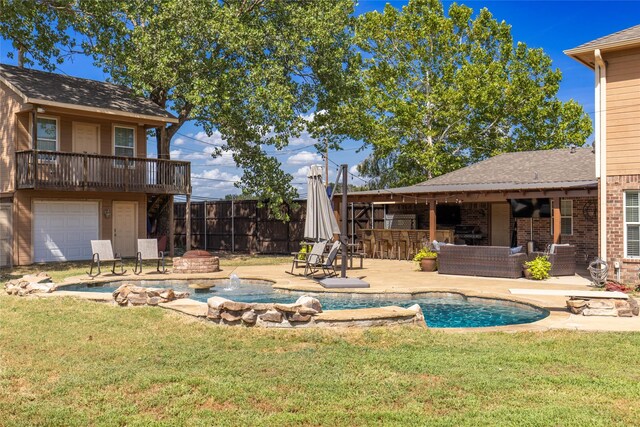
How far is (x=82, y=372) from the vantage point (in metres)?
5.12

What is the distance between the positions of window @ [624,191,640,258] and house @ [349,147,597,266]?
219 cm

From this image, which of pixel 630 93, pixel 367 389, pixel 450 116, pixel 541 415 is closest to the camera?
pixel 541 415

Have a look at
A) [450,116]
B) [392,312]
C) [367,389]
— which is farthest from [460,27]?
[367,389]

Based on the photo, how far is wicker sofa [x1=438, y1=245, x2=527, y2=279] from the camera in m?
13.7

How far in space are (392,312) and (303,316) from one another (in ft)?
3.78

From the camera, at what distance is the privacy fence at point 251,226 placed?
74.9 feet

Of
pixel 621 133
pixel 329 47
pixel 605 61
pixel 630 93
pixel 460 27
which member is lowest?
pixel 621 133

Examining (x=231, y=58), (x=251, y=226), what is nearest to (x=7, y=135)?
(x=231, y=58)

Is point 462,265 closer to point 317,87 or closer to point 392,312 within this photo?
point 392,312

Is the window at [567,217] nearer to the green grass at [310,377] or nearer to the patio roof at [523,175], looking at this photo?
the patio roof at [523,175]

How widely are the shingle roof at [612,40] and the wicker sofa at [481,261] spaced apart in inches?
189

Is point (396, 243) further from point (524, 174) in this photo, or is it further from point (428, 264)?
point (524, 174)

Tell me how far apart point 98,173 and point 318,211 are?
29.4 feet

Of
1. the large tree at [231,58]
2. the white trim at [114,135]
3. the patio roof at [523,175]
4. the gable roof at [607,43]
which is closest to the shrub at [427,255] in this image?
the patio roof at [523,175]
